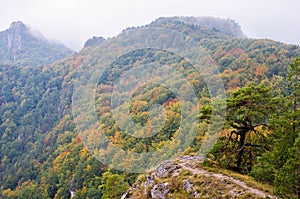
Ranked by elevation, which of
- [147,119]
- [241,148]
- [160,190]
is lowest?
[160,190]

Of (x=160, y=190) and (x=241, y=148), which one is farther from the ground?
(x=241, y=148)

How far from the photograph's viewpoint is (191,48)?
4815 inches

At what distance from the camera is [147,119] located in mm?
63594

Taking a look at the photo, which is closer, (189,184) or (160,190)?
(189,184)

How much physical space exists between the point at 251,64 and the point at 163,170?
71975 millimetres

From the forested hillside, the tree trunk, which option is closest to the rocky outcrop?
the forested hillside

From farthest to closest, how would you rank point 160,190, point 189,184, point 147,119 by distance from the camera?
point 147,119 < point 160,190 < point 189,184

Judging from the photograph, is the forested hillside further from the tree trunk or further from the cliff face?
the cliff face

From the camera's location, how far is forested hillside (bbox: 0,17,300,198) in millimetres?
15617

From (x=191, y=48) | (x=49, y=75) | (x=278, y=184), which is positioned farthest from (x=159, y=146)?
(x=49, y=75)

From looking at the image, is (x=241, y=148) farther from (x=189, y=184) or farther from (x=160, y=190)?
(x=160, y=190)

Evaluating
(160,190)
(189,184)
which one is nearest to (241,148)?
(189,184)

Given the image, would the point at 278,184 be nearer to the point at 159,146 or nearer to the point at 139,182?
the point at 139,182

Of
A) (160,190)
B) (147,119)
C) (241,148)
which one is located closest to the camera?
(160,190)
